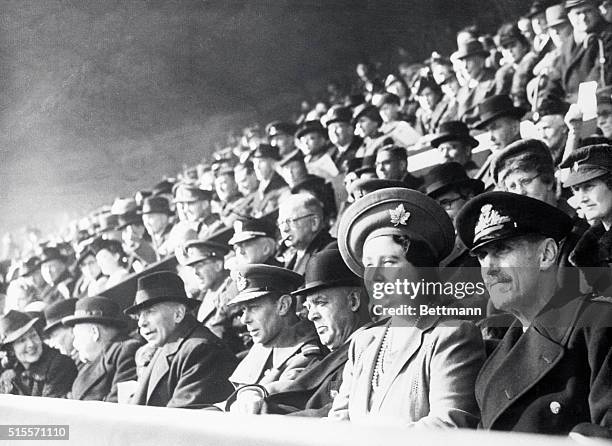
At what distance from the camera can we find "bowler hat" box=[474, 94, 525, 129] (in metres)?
4.71

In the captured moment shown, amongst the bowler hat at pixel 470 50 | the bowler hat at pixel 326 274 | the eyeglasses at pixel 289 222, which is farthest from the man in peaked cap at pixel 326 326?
the bowler hat at pixel 470 50

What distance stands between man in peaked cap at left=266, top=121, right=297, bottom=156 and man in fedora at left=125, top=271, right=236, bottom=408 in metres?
1.26

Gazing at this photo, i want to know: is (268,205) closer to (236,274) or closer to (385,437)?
(236,274)

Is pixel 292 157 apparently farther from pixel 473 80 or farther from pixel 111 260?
pixel 111 260

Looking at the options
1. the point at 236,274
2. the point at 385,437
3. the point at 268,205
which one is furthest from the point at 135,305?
the point at 385,437

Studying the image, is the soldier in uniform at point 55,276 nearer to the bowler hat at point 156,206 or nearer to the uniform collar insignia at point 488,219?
the bowler hat at point 156,206

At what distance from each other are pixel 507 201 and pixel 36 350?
4401mm

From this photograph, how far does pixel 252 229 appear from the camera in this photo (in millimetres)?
5762

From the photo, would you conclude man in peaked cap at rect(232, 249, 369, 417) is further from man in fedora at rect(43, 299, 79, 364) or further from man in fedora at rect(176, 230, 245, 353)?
man in fedora at rect(43, 299, 79, 364)

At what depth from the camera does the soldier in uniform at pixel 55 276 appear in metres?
6.95

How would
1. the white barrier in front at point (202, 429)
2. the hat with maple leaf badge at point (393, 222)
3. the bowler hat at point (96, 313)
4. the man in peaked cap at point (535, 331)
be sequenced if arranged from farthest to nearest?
the bowler hat at point (96, 313) → the hat with maple leaf badge at point (393, 222) → the white barrier in front at point (202, 429) → the man in peaked cap at point (535, 331)

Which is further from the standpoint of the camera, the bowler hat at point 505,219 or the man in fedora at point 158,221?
the man in fedora at point 158,221

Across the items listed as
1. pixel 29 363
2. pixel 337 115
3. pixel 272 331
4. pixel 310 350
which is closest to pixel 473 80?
pixel 337 115

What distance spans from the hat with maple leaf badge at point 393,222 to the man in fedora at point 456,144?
286mm
